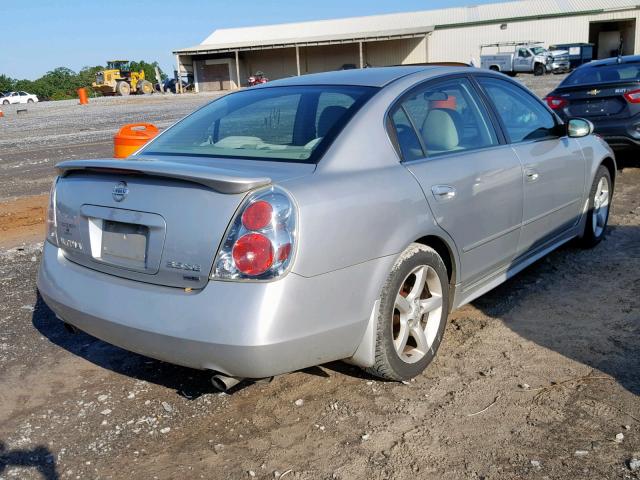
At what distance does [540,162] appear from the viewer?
4.39 meters

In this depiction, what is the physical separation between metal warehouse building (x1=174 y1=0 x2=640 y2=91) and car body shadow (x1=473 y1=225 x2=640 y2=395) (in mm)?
45426

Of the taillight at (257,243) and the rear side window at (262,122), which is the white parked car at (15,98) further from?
the taillight at (257,243)

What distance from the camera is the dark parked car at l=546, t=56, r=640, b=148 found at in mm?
8430

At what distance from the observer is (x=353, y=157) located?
10.3ft

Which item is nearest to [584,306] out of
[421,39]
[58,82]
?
[421,39]

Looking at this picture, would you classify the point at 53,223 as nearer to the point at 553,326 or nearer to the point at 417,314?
the point at 417,314

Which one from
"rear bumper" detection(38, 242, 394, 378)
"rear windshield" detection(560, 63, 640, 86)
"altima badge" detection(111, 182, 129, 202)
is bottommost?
"rear bumper" detection(38, 242, 394, 378)

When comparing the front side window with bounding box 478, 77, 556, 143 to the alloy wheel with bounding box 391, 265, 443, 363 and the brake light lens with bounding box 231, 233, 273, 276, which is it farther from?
the brake light lens with bounding box 231, 233, 273, 276

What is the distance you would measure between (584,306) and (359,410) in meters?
2.03

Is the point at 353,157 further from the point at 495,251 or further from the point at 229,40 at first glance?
the point at 229,40

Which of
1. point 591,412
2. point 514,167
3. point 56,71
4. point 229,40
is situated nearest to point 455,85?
point 514,167

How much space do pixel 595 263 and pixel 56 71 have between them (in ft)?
347

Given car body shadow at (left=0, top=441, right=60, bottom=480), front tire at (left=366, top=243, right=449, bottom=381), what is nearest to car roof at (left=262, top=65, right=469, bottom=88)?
front tire at (left=366, top=243, right=449, bottom=381)

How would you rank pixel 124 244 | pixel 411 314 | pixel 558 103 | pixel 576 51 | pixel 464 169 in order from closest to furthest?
pixel 124 244 < pixel 411 314 < pixel 464 169 < pixel 558 103 < pixel 576 51
